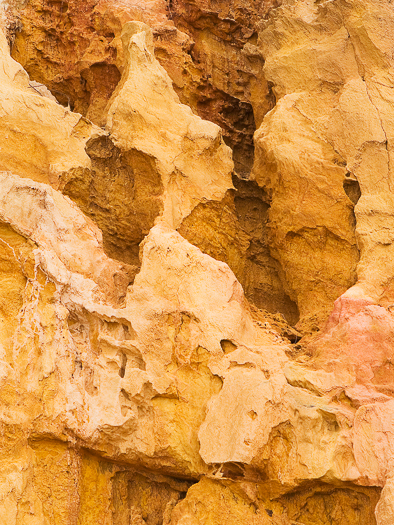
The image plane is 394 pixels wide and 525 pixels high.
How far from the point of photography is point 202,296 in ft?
14.5

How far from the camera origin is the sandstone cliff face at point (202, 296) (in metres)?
4.04

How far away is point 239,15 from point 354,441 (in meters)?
4.70

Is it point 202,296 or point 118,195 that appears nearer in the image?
point 202,296

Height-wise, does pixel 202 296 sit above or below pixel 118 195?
above

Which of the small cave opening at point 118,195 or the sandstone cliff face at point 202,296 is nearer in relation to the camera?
the sandstone cliff face at point 202,296

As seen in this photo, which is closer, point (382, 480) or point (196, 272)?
point (382, 480)

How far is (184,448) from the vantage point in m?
4.18

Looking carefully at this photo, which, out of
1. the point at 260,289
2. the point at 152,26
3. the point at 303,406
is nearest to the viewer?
the point at 303,406

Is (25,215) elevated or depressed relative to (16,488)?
elevated

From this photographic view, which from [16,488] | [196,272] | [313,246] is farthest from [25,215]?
[313,246]

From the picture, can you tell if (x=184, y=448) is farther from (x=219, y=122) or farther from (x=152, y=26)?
(x=152, y=26)

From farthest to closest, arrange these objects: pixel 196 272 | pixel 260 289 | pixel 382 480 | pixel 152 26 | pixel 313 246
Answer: pixel 152 26, pixel 260 289, pixel 313 246, pixel 196 272, pixel 382 480

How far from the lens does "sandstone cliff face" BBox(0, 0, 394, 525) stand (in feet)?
13.2

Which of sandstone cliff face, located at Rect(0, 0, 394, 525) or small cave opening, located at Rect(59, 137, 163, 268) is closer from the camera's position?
sandstone cliff face, located at Rect(0, 0, 394, 525)
